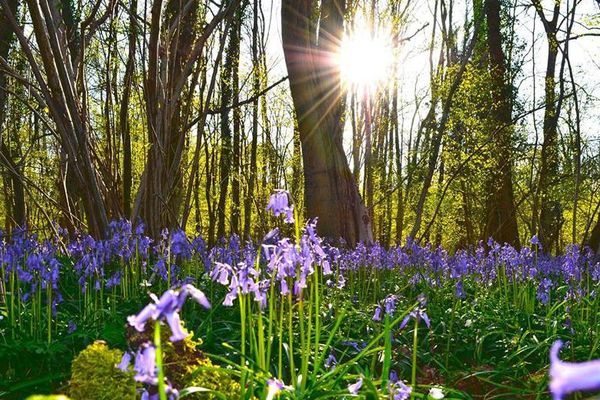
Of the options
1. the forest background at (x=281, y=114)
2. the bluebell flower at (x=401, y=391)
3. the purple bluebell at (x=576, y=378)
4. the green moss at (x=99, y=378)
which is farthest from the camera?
the forest background at (x=281, y=114)

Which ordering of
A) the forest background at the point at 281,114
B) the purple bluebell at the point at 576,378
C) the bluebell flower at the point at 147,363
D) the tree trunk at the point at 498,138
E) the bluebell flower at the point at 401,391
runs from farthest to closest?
1. the tree trunk at the point at 498,138
2. the forest background at the point at 281,114
3. the bluebell flower at the point at 401,391
4. the bluebell flower at the point at 147,363
5. the purple bluebell at the point at 576,378

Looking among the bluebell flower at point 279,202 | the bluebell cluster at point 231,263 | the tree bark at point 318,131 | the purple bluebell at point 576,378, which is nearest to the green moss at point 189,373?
the bluebell cluster at point 231,263

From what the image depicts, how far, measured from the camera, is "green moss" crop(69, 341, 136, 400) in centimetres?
186

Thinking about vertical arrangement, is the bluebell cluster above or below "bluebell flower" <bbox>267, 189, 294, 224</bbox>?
below

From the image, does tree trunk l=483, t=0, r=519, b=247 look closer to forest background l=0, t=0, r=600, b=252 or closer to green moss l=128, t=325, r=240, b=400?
forest background l=0, t=0, r=600, b=252

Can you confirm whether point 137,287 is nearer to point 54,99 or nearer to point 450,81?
point 54,99

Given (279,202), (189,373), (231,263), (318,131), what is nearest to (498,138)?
(318,131)

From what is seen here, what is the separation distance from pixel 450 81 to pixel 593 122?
1061 cm

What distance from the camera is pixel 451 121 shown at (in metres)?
13.7

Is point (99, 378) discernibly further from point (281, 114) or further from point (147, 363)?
point (281, 114)

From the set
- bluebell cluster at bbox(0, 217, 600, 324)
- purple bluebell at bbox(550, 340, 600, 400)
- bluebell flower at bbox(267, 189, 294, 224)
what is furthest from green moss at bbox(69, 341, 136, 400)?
purple bluebell at bbox(550, 340, 600, 400)

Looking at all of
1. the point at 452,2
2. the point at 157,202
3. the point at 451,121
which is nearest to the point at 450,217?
the point at 451,121

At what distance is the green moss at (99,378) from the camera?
1859 millimetres

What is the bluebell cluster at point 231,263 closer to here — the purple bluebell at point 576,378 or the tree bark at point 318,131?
the tree bark at point 318,131
